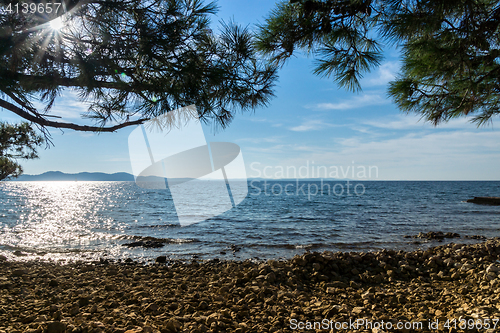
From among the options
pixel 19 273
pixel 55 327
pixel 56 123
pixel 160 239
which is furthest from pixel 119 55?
pixel 160 239

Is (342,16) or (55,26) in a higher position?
(342,16)

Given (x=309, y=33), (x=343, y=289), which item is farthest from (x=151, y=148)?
(x=343, y=289)

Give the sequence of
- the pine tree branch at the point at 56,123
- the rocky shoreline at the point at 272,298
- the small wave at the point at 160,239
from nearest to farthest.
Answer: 1. the rocky shoreline at the point at 272,298
2. the pine tree branch at the point at 56,123
3. the small wave at the point at 160,239

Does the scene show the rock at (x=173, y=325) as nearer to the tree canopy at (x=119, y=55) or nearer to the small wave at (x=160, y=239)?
the tree canopy at (x=119, y=55)

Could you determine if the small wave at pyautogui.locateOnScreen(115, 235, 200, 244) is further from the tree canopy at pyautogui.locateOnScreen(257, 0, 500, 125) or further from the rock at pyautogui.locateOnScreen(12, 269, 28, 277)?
the tree canopy at pyautogui.locateOnScreen(257, 0, 500, 125)

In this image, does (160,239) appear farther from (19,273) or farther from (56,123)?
(56,123)

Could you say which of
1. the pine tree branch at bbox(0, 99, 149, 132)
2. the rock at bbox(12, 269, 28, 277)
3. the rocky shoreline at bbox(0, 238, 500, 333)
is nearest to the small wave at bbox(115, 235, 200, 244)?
the rocky shoreline at bbox(0, 238, 500, 333)

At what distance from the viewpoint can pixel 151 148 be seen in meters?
4.36

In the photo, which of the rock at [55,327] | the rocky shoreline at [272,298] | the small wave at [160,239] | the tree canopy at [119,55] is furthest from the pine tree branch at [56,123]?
the small wave at [160,239]

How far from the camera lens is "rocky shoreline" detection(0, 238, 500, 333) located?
2812 mm

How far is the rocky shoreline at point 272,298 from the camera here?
281 cm

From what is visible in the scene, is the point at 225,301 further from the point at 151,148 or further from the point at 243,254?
the point at 243,254

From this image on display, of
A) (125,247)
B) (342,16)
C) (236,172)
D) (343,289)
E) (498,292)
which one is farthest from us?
(125,247)

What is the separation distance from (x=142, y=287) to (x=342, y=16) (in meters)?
5.35
